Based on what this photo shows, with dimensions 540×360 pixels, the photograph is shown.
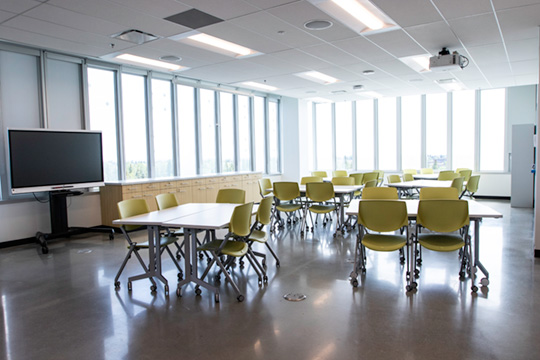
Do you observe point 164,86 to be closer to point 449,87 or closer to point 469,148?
point 449,87

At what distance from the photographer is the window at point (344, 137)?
43.4ft

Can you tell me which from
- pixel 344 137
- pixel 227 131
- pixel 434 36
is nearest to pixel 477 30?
pixel 434 36

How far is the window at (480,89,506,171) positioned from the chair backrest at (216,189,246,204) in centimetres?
851

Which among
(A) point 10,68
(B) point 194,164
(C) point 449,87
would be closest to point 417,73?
(C) point 449,87

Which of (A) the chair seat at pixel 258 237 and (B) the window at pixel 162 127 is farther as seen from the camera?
(B) the window at pixel 162 127

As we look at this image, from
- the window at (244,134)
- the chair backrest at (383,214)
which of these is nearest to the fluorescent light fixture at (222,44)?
the chair backrest at (383,214)

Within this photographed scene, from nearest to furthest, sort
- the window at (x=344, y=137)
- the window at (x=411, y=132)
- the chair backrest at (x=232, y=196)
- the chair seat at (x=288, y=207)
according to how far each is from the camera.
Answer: the chair backrest at (x=232, y=196)
the chair seat at (x=288, y=207)
the window at (x=411, y=132)
the window at (x=344, y=137)

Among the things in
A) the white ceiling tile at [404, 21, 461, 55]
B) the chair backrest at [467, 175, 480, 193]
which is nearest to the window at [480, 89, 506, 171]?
the chair backrest at [467, 175, 480, 193]

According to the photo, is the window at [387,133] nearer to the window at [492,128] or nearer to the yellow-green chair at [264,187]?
the window at [492,128]

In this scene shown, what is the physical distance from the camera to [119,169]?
759cm

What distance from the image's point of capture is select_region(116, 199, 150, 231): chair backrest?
4.29 meters

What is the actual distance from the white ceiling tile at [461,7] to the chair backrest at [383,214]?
2.26 m

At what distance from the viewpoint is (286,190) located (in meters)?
6.83

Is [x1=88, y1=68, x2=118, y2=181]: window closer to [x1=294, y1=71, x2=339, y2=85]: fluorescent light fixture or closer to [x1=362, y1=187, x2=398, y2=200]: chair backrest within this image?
[x1=294, y1=71, x2=339, y2=85]: fluorescent light fixture
